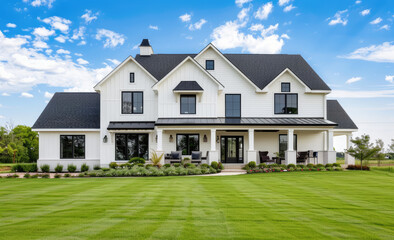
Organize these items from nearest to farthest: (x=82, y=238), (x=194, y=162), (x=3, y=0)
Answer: (x=82, y=238), (x=3, y=0), (x=194, y=162)

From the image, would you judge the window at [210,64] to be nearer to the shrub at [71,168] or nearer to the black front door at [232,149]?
the black front door at [232,149]

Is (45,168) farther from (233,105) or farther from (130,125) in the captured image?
(233,105)

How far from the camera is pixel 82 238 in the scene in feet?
17.6

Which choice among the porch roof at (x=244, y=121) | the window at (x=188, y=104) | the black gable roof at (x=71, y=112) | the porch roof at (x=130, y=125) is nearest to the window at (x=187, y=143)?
the porch roof at (x=244, y=121)

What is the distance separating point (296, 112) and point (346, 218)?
18.2 meters

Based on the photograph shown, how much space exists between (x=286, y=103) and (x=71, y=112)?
1832cm

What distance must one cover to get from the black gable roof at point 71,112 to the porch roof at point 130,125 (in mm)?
1728

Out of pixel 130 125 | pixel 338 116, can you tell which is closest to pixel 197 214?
pixel 130 125

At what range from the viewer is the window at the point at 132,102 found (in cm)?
2303

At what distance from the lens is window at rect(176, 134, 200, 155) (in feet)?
75.7

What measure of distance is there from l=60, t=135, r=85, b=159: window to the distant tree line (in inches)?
414

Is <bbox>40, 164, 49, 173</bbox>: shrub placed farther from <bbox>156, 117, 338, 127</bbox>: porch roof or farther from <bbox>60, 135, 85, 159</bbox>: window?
<bbox>156, 117, 338, 127</bbox>: porch roof

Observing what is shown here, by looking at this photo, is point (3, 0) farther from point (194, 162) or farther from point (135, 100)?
point (194, 162)

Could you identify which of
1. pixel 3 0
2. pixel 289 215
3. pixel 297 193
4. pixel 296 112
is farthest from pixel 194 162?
pixel 3 0
